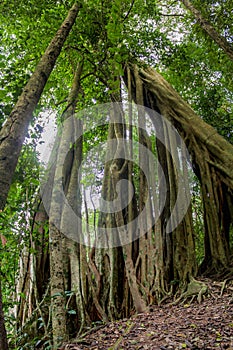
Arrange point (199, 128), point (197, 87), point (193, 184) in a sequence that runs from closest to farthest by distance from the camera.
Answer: point (199, 128) → point (193, 184) → point (197, 87)

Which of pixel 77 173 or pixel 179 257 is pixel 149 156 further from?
pixel 179 257

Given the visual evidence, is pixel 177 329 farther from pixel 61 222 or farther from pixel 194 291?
pixel 61 222

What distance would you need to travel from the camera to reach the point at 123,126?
5.12 metres

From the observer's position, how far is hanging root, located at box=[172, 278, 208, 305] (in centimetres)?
327

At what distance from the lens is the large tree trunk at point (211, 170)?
13.6 feet

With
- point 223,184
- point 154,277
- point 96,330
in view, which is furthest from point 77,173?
point 223,184

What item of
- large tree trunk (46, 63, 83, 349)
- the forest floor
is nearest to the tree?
large tree trunk (46, 63, 83, 349)

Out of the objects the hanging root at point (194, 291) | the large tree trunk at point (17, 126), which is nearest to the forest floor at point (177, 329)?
the hanging root at point (194, 291)

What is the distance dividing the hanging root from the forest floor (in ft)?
0.20

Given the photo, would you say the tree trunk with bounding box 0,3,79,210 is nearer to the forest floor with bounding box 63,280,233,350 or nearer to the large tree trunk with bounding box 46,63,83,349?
the large tree trunk with bounding box 46,63,83,349

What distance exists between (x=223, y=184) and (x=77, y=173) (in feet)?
7.40

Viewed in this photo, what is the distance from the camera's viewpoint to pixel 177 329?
89.8 inches

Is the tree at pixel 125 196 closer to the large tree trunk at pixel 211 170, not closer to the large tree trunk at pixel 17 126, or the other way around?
the large tree trunk at pixel 211 170

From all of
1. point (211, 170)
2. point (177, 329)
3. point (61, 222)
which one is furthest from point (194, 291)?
point (211, 170)
